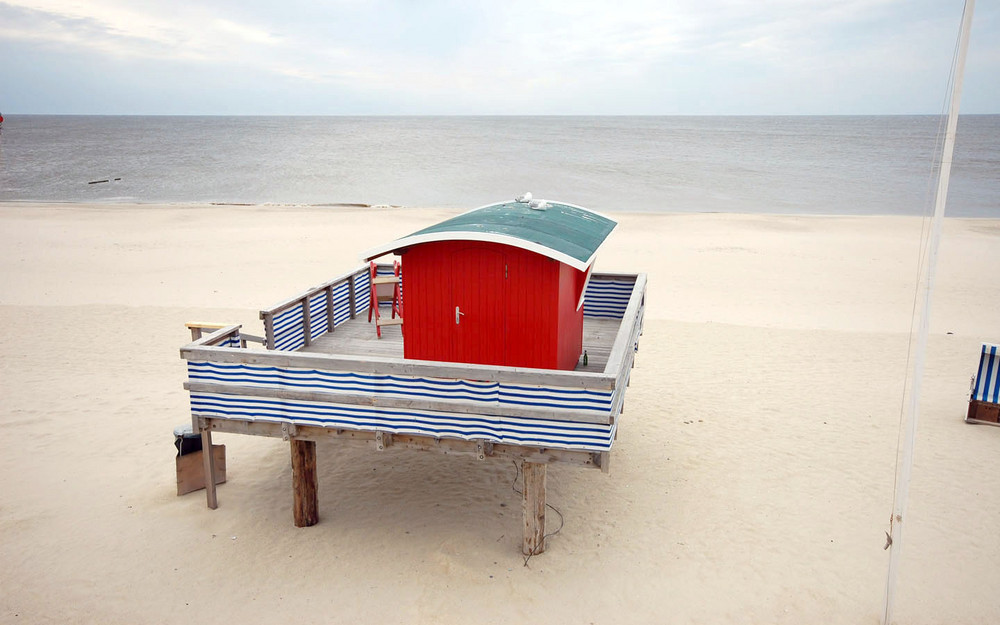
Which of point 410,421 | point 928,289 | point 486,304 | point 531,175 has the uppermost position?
point 531,175

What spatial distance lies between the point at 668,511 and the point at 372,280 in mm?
6457

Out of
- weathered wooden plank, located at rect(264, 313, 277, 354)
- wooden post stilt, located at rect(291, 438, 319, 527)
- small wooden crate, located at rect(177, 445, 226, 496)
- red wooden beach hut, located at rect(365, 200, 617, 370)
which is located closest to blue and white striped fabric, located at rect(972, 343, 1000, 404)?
red wooden beach hut, located at rect(365, 200, 617, 370)

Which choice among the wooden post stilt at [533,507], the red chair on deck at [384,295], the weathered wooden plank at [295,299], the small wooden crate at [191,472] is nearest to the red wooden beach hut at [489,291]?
the wooden post stilt at [533,507]

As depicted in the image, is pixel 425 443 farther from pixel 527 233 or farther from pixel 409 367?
pixel 527 233

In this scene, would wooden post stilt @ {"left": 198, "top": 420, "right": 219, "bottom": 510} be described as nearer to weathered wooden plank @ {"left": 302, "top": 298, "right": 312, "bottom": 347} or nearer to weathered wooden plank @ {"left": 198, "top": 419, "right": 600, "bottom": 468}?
weathered wooden plank @ {"left": 198, "top": 419, "right": 600, "bottom": 468}

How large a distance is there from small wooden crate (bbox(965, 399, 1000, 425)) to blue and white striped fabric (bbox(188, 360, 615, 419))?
9760 millimetres

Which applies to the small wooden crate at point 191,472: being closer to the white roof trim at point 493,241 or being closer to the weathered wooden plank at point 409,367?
the weathered wooden plank at point 409,367

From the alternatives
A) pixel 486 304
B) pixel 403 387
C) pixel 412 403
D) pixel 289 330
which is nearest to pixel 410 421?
pixel 412 403

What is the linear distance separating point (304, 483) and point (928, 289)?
837cm

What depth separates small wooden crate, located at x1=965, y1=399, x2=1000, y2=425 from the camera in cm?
1359

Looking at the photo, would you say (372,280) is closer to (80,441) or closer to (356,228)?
(80,441)

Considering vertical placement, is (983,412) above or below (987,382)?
below

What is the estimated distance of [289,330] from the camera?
11.3 m

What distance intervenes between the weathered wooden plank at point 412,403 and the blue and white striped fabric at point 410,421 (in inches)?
3.1
